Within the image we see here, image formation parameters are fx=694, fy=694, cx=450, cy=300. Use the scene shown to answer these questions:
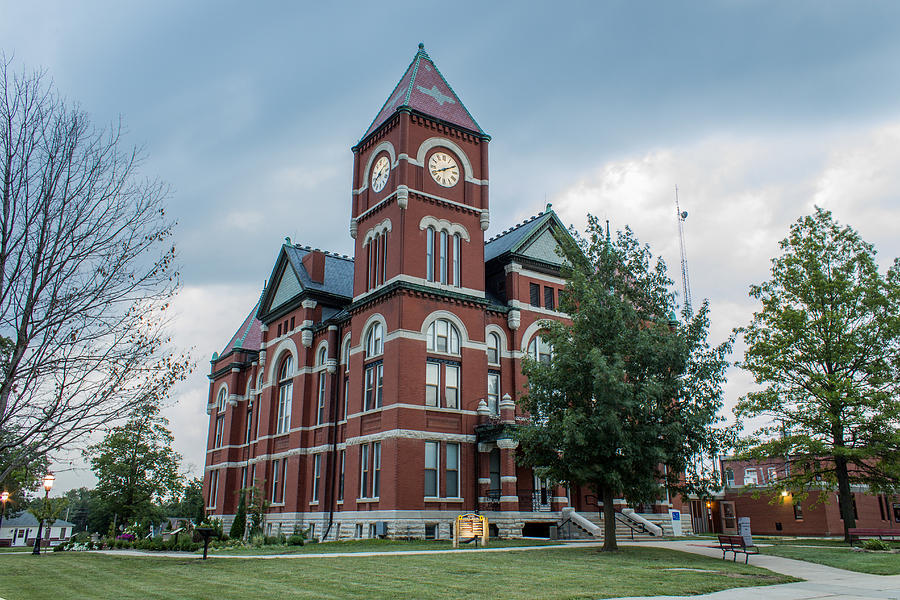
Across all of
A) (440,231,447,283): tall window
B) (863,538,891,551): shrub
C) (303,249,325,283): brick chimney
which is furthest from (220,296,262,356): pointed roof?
(863,538,891,551): shrub

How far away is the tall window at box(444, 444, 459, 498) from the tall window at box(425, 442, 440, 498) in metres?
0.48

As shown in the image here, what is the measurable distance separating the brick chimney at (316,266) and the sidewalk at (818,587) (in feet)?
91.7

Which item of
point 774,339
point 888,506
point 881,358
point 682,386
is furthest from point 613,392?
point 888,506

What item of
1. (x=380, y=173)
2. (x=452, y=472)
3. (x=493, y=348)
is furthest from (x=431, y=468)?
(x=380, y=173)

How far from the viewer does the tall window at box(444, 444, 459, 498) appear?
31094mm

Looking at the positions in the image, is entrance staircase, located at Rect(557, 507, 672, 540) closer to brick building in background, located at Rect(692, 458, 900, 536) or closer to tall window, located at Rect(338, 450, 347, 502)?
tall window, located at Rect(338, 450, 347, 502)

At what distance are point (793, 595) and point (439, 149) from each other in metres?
27.5

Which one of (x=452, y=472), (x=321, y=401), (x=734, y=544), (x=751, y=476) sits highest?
(x=321, y=401)

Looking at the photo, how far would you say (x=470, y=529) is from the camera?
977 inches

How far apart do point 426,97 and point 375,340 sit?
43.7ft

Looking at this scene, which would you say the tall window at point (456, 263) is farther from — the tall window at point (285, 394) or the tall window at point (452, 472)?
the tall window at point (285, 394)

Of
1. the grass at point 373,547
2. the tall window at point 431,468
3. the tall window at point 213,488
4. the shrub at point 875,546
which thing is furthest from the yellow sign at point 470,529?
the tall window at point 213,488

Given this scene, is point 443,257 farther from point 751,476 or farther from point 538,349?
point 751,476

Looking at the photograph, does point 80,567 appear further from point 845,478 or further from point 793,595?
point 845,478
